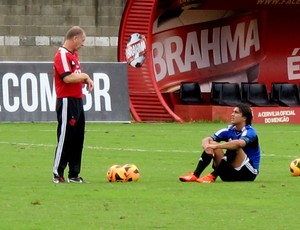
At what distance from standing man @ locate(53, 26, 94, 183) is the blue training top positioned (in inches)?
66.1

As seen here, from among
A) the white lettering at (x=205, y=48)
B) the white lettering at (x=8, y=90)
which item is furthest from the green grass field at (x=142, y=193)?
the white lettering at (x=205, y=48)

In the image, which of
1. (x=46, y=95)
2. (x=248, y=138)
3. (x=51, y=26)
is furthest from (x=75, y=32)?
(x=51, y=26)

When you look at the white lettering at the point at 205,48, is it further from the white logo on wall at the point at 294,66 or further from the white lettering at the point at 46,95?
the white lettering at the point at 46,95

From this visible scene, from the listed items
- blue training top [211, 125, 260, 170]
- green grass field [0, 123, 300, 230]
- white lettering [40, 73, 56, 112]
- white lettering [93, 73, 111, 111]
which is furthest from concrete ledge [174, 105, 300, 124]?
blue training top [211, 125, 260, 170]

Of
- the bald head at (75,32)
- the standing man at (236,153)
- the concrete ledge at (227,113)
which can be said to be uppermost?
the bald head at (75,32)

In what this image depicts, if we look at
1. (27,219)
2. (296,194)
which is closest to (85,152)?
(296,194)

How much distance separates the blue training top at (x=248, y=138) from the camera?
15.0 m

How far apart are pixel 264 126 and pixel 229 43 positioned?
454 cm

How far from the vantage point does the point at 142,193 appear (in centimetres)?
1384

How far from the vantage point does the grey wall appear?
33750 millimetres

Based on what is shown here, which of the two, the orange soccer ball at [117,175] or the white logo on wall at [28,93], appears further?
the white logo on wall at [28,93]

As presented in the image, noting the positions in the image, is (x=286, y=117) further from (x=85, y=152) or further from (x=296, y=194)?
(x=296, y=194)

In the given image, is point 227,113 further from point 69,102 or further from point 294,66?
point 69,102

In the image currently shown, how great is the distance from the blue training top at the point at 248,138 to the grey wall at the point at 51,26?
19044 millimetres
